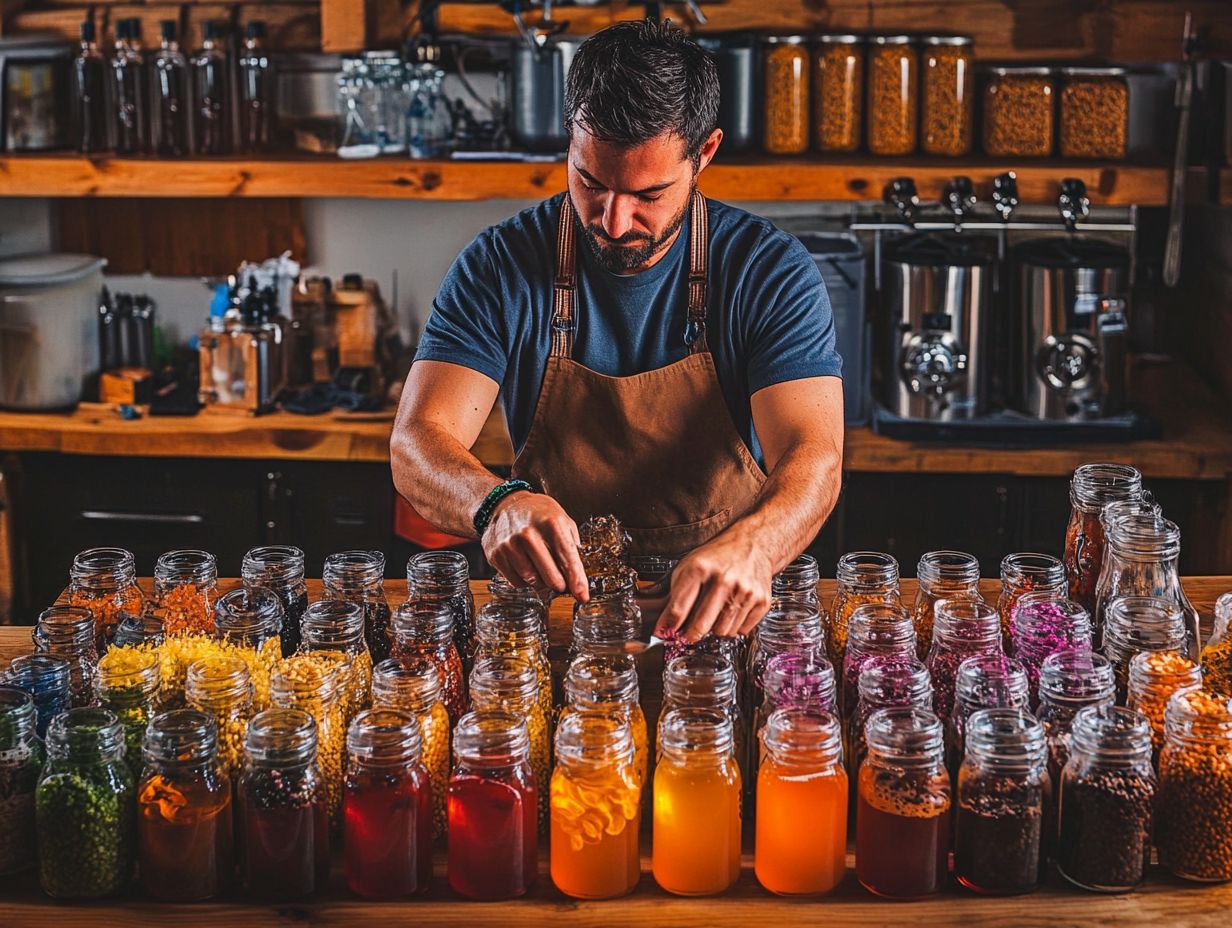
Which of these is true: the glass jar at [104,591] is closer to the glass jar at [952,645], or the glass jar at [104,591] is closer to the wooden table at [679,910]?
the wooden table at [679,910]

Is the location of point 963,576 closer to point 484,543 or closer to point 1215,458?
point 484,543

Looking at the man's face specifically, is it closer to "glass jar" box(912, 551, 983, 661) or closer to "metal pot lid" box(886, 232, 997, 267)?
"glass jar" box(912, 551, 983, 661)

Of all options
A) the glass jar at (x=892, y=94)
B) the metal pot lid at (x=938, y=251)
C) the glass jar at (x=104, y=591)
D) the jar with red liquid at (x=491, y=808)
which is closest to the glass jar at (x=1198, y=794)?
the jar with red liquid at (x=491, y=808)

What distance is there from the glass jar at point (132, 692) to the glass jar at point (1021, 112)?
A: 2.68 metres

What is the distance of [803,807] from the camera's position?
1500mm

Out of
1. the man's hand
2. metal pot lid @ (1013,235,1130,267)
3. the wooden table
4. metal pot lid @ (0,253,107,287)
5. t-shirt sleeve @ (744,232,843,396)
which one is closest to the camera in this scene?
the wooden table

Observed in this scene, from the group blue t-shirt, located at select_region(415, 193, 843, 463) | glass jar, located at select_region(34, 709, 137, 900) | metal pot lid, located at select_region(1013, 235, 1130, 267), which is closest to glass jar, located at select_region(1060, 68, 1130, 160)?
metal pot lid, located at select_region(1013, 235, 1130, 267)

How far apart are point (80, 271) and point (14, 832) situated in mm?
2629

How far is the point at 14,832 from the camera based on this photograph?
1540mm

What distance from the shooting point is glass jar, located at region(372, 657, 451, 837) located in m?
1.58

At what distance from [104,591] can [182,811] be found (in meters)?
0.59

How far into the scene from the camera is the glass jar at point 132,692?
5.23 feet

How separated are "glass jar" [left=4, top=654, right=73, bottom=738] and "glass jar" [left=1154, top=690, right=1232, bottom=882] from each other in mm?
1144

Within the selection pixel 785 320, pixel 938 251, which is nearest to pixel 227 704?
pixel 785 320
